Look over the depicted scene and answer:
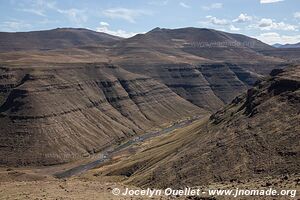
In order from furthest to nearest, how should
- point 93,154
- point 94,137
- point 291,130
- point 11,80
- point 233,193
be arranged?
point 11,80, point 94,137, point 93,154, point 291,130, point 233,193

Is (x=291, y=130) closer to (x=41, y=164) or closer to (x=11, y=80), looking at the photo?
(x=41, y=164)

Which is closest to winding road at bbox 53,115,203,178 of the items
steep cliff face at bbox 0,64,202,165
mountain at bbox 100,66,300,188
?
steep cliff face at bbox 0,64,202,165

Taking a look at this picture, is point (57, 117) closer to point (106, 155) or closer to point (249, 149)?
point (106, 155)

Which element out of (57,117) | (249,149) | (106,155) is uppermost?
(249,149)

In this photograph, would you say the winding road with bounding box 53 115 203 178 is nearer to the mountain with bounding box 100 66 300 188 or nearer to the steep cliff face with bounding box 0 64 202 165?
the steep cliff face with bounding box 0 64 202 165

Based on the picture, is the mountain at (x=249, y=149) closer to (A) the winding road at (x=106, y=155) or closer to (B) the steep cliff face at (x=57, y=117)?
(A) the winding road at (x=106, y=155)

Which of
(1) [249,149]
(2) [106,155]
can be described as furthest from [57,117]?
(1) [249,149]

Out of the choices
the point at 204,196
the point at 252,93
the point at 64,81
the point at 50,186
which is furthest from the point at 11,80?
the point at 204,196

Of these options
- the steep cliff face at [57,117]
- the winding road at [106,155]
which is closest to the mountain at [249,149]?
the winding road at [106,155]
